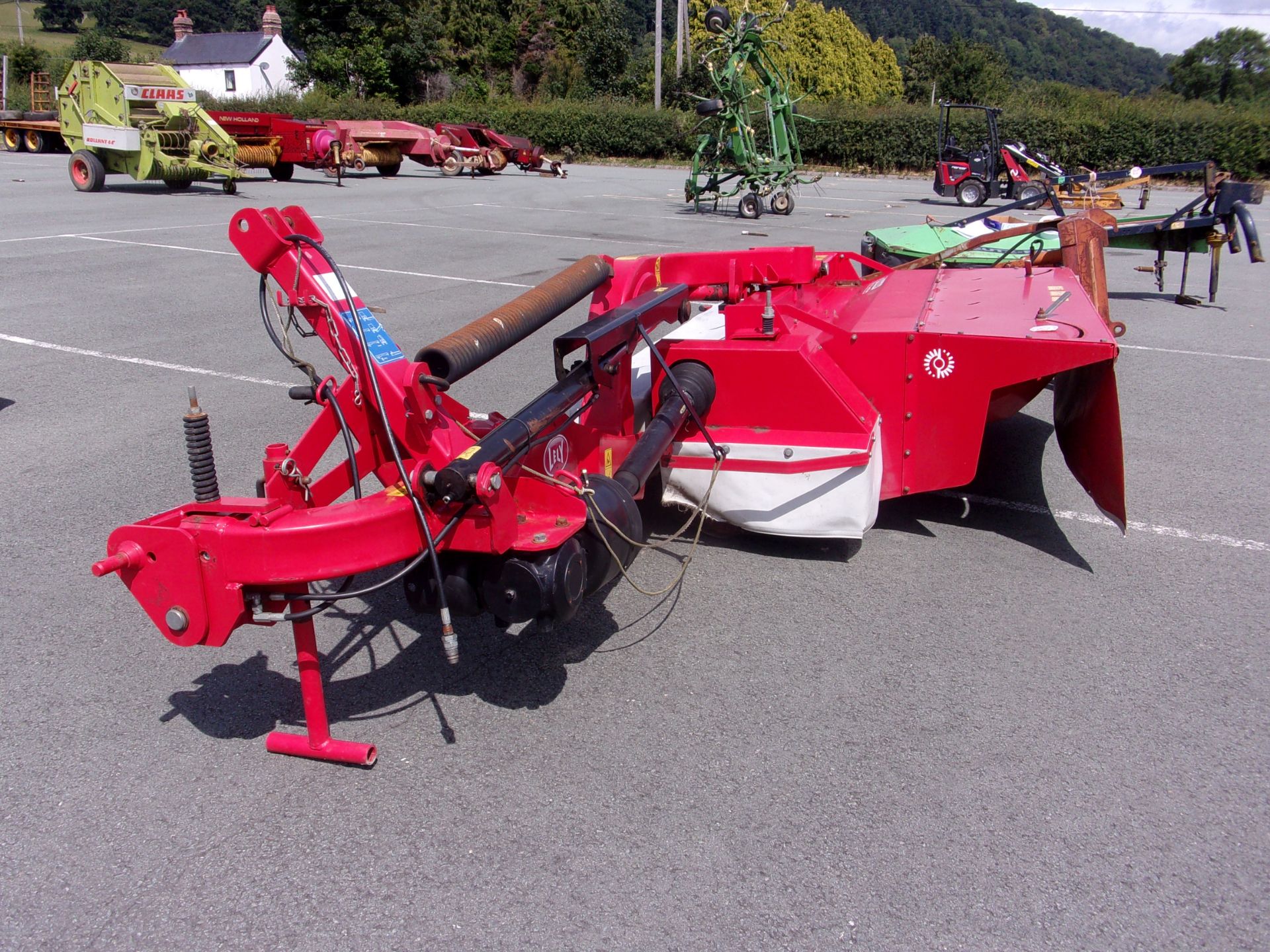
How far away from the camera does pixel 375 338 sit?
113 inches

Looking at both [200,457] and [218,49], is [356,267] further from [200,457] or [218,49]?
[218,49]

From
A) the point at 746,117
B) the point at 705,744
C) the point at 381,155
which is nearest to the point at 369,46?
the point at 381,155

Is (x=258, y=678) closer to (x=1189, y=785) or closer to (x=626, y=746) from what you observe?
(x=626, y=746)

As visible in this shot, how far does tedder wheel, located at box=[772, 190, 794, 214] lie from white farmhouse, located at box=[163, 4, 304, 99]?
58.1 metres

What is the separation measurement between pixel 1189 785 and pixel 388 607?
2.73 meters

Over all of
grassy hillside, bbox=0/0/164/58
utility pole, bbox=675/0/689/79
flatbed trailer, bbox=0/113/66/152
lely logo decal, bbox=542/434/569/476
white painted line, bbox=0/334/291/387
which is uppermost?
grassy hillside, bbox=0/0/164/58

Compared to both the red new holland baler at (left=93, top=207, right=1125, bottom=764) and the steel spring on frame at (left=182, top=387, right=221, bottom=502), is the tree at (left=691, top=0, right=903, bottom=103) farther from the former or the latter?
the steel spring on frame at (left=182, top=387, right=221, bottom=502)

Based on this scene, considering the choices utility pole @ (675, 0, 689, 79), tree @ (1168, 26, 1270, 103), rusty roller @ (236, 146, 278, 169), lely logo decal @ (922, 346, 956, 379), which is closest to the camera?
lely logo decal @ (922, 346, 956, 379)

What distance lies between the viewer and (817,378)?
4.15 m

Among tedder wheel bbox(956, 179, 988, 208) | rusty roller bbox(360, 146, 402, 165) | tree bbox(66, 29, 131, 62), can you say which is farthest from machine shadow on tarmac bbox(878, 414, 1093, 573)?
tree bbox(66, 29, 131, 62)

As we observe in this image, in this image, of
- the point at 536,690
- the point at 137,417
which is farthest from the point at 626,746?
the point at 137,417

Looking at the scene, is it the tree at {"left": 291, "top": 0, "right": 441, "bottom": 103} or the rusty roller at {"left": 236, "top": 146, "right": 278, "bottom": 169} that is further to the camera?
the tree at {"left": 291, "top": 0, "right": 441, "bottom": 103}

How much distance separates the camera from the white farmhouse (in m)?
70.1

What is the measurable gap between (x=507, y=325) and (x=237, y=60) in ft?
256
